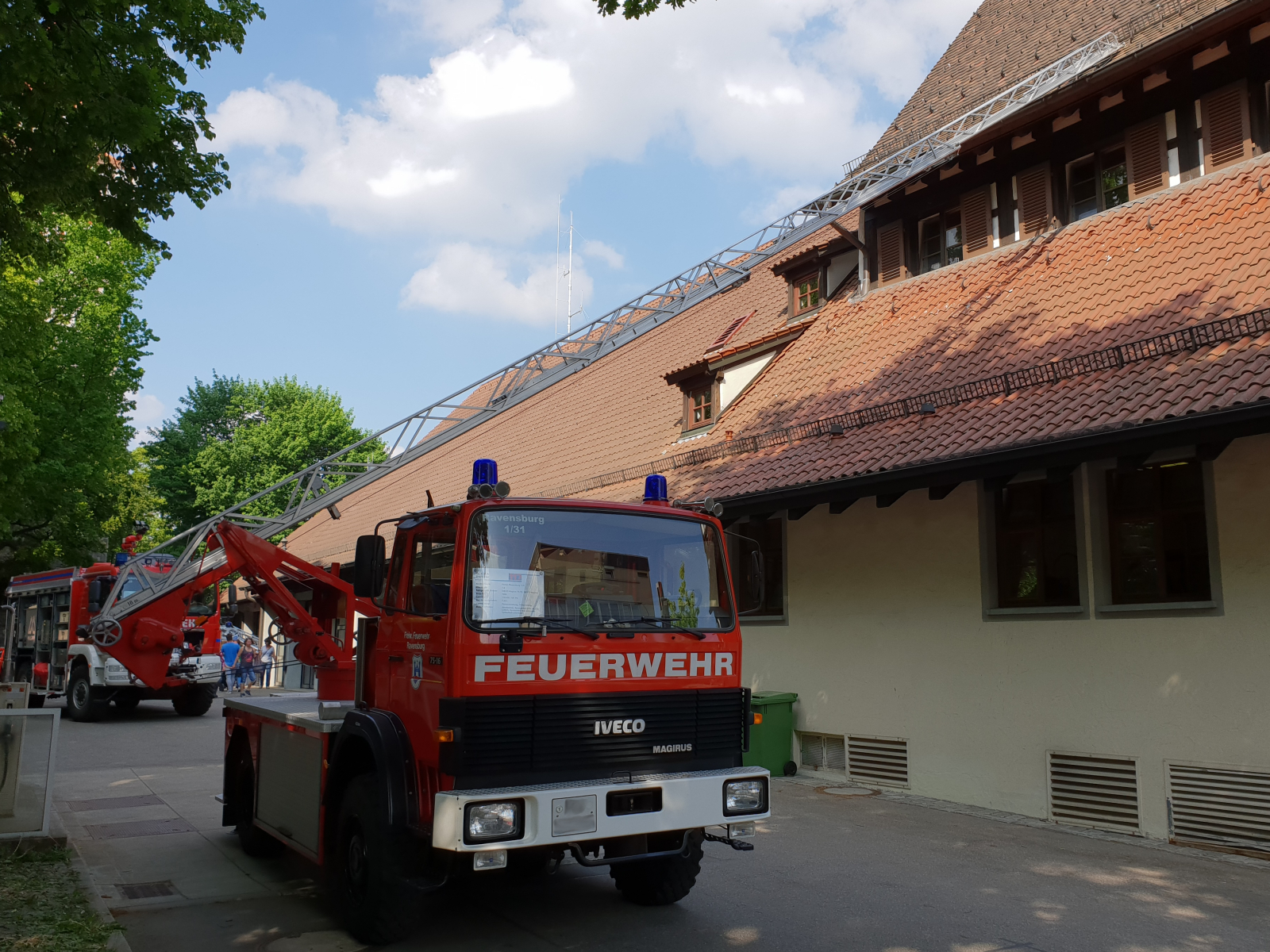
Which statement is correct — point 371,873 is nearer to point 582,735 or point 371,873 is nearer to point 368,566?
point 582,735

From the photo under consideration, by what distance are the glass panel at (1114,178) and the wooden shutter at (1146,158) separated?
16cm

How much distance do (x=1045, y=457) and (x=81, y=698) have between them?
18471 millimetres

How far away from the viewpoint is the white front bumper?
5.20 meters

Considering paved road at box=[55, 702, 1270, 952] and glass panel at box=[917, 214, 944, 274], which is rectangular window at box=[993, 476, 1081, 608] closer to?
paved road at box=[55, 702, 1270, 952]

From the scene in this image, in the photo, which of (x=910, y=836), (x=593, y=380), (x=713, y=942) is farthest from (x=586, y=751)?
(x=593, y=380)

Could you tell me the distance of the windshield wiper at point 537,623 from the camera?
5613mm

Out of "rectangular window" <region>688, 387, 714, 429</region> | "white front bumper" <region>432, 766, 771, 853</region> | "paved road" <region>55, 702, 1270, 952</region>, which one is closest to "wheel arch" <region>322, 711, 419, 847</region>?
"white front bumper" <region>432, 766, 771, 853</region>

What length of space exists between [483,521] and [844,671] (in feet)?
24.4

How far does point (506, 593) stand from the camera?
570 cm

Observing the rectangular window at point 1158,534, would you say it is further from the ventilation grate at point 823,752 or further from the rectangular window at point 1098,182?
the rectangular window at point 1098,182

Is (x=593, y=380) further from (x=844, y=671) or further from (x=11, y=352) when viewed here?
(x=844, y=671)

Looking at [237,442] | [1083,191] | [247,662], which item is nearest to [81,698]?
[247,662]

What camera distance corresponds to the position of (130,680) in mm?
19625

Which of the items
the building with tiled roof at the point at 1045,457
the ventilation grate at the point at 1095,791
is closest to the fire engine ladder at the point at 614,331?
the building with tiled roof at the point at 1045,457
